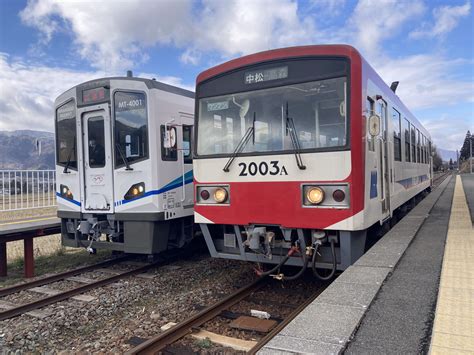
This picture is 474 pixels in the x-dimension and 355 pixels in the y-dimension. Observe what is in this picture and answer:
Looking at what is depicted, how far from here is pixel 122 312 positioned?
5.47 metres

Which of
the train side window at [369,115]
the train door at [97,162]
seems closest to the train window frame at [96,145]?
the train door at [97,162]

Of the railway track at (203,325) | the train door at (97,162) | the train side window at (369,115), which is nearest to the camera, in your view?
the railway track at (203,325)

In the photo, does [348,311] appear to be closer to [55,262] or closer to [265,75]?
[265,75]

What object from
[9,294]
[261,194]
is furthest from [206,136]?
[9,294]

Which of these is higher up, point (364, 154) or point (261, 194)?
point (364, 154)

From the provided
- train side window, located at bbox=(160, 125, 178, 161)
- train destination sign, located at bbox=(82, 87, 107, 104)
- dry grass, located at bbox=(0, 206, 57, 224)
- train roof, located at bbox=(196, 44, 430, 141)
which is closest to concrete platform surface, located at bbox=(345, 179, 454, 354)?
train roof, located at bbox=(196, 44, 430, 141)

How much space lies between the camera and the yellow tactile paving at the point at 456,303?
108 inches

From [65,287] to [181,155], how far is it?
2.97 metres

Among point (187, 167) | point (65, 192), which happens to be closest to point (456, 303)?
point (187, 167)

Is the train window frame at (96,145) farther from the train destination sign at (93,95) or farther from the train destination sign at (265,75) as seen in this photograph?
the train destination sign at (265,75)

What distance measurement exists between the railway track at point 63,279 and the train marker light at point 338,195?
3.97 meters

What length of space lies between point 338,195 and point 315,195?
269 mm

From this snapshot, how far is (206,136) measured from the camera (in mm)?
5902

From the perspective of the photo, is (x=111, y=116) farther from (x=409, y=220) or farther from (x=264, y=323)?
(x=409, y=220)
